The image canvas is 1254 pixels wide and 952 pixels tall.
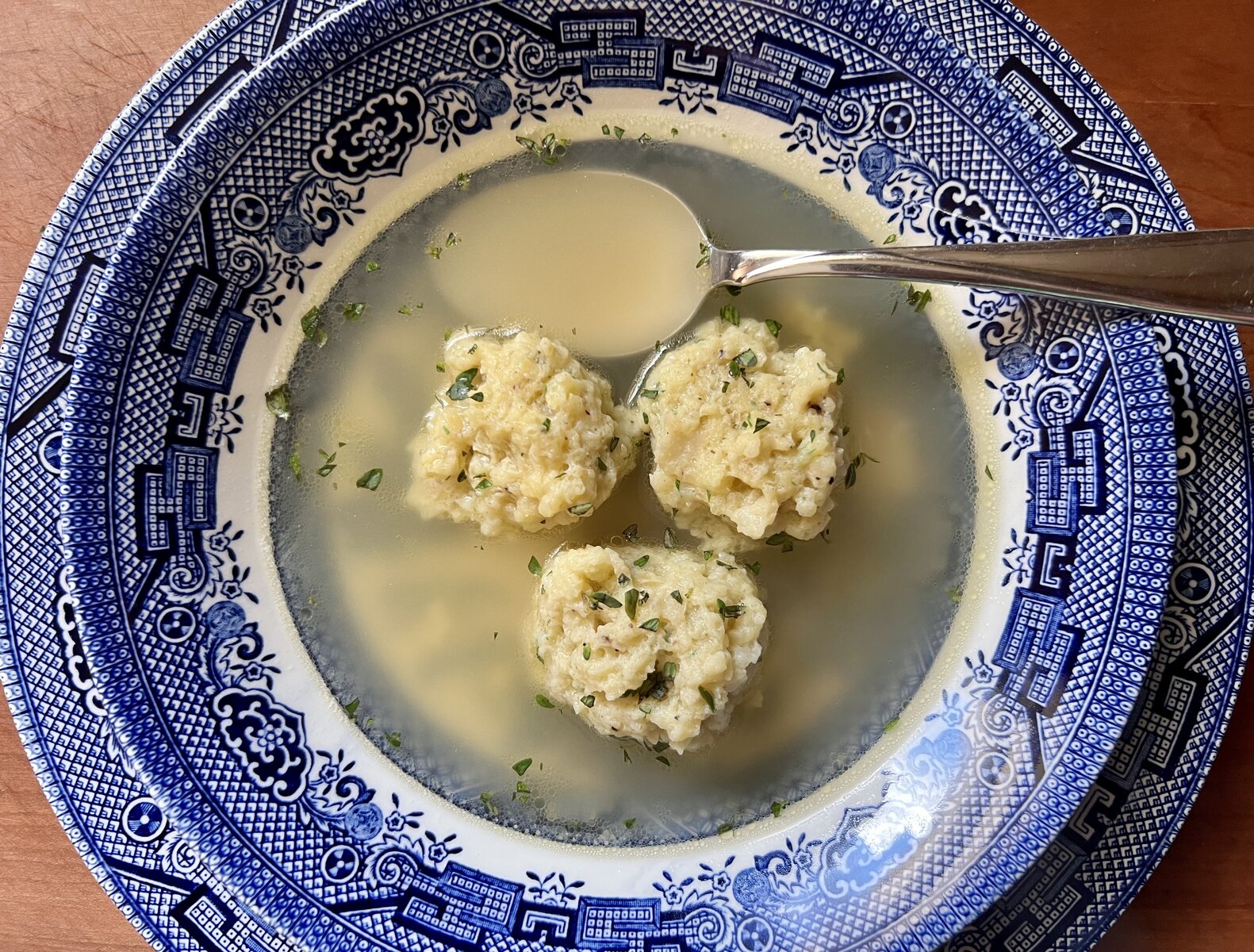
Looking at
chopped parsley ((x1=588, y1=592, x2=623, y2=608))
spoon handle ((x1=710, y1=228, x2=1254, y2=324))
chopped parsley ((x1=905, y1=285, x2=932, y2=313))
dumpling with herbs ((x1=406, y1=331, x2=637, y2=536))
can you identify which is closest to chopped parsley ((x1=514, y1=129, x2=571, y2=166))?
dumpling with herbs ((x1=406, y1=331, x2=637, y2=536))

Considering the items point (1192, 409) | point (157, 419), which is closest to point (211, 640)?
point (157, 419)

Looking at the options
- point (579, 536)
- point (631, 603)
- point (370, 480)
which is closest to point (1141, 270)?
point (631, 603)

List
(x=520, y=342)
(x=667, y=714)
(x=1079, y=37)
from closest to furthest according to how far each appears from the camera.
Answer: (x=667, y=714) < (x=520, y=342) < (x=1079, y=37)

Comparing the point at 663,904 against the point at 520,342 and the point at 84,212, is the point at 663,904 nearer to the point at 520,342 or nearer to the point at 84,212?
the point at 520,342

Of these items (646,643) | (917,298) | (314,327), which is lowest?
(646,643)

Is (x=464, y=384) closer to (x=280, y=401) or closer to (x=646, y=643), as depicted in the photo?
(x=280, y=401)

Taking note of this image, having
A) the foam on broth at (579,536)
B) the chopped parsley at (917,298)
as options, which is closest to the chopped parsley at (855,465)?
the foam on broth at (579,536)
